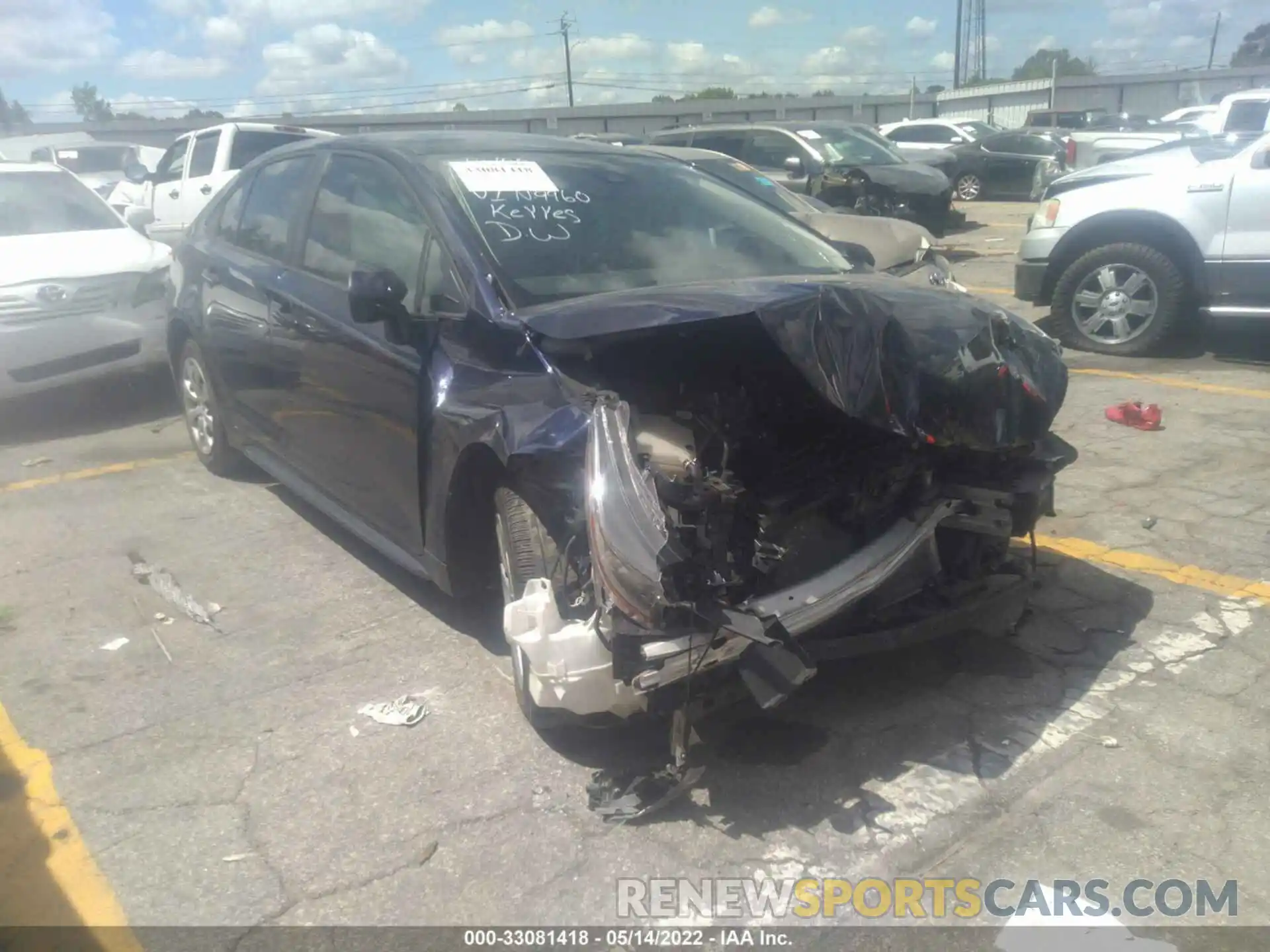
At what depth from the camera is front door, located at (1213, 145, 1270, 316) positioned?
7.15 m

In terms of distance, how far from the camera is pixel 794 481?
3111 mm

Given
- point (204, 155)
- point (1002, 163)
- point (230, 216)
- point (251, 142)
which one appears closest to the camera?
point (230, 216)

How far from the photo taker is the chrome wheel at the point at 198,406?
5.86m

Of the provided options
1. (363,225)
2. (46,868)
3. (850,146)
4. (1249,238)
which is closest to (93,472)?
(363,225)

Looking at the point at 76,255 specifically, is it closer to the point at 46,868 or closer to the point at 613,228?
the point at 613,228

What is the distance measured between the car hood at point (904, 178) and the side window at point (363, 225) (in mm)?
11116

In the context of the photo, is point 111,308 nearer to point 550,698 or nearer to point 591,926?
point 550,698

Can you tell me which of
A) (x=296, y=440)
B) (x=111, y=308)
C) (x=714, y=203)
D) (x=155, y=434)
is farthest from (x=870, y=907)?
(x=111, y=308)

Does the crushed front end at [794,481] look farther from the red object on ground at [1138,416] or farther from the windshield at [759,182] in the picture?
the windshield at [759,182]

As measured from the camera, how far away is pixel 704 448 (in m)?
3.01

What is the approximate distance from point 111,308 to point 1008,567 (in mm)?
6547

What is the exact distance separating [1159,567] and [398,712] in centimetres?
310

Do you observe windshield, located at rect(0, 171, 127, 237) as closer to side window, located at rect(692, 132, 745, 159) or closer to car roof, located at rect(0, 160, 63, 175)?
car roof, located at rect(0, 160, 63, 175)

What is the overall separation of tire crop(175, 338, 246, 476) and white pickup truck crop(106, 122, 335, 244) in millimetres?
6317
